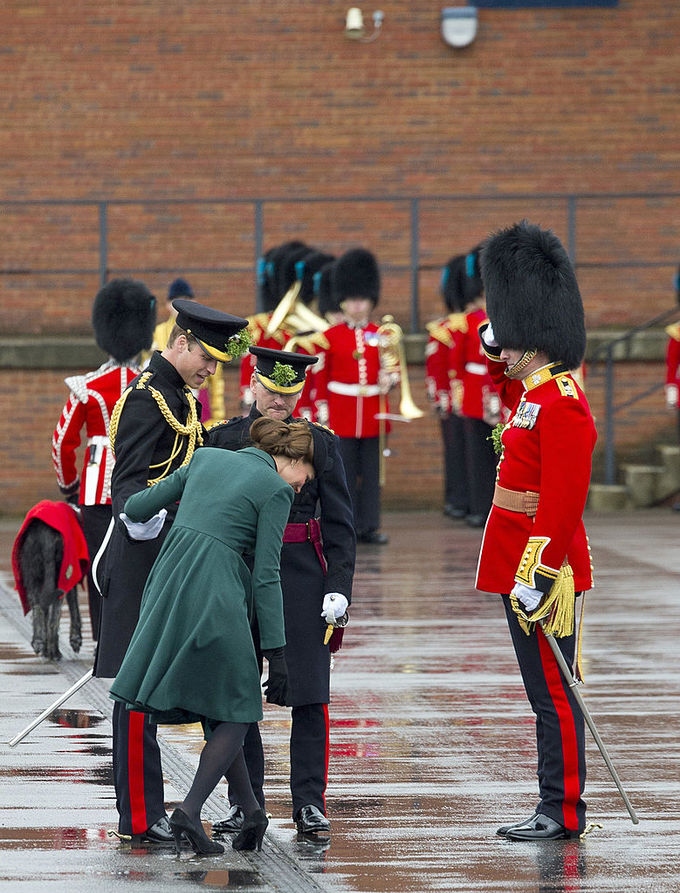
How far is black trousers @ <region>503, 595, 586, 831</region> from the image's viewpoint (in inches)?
184

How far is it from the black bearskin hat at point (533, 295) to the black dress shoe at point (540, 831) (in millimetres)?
1258

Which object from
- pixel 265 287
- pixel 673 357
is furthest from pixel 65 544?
pixel 673 357

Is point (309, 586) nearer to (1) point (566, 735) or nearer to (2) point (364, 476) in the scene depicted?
(1) point (566, 735)

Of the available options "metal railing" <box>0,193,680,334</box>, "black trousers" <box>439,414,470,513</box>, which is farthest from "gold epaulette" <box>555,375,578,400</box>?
"metal railing" <box>0,193,680,334</box>

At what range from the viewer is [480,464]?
41.1 ft

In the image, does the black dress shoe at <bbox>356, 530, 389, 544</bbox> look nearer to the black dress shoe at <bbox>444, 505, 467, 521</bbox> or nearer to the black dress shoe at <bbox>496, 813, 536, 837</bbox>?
the black dress shoe at <bbox>444, 505, 467, 521</bbox>

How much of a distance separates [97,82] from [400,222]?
2.83 metres

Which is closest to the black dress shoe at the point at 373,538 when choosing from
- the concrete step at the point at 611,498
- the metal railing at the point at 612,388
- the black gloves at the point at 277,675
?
the concrete step at the point at 611,498

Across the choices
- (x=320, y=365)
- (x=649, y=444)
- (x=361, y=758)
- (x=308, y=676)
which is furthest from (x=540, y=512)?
(x=649, y=444)

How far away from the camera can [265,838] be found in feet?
15.4

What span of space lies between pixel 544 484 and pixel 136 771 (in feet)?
4.41

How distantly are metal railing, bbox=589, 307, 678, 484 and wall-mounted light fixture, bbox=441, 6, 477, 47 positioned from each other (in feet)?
9.29

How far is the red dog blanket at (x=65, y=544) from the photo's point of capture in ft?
24.1

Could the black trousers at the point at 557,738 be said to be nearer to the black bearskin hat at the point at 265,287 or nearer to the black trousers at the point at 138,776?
the black trousers at the point at 138,776
